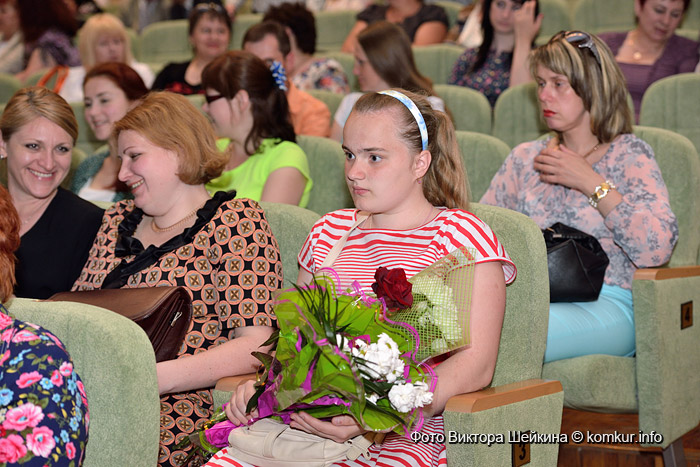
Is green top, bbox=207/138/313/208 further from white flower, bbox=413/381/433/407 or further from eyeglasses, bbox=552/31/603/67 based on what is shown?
white flower, bbox=413/381/433/407

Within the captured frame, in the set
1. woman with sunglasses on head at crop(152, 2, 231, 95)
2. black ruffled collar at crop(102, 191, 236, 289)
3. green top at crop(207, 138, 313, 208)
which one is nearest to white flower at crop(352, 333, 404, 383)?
black ruffled collar at crop(102, 191, 236, 289)

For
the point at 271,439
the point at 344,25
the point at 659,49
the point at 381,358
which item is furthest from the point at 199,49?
the point at 381,358

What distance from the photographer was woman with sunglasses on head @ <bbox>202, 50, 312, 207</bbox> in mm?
3180

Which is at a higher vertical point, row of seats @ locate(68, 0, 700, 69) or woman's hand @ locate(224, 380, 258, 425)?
row of seats @ locate(68, 0, 700, 69)

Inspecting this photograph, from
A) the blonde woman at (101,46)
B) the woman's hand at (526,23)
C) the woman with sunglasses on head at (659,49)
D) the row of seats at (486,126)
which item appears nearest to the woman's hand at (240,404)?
the row of seats at (486,126)

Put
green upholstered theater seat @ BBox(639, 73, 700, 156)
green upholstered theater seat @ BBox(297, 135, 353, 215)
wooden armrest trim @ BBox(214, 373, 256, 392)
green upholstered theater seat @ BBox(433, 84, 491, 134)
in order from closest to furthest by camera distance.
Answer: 1. wooden armrest trim @ BBox(214, 373, 256, 392)
2. green upholstered theater seat @ BBox(297, 135, 353, 215)
3. green upholstered theater seat @ BBox(639, 73, 700, 156)
4. green upholstered theater seat @ BBox(433, 84, 491, 134)

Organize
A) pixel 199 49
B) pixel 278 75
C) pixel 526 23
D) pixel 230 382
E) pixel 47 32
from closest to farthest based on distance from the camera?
pixel 230 382
pixel 278 75
pixel 526 23
pixel 199 49
pixel 47 32

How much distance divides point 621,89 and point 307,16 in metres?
2.65

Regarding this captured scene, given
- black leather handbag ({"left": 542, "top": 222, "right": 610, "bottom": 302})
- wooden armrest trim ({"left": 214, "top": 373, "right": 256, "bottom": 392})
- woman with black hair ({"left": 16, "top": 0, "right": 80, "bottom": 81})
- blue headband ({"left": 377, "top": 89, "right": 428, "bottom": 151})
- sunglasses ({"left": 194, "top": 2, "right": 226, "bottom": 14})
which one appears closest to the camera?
wooden armrest trim ({"left": 214, "top": 373, "right": 256, "bottom": 392})

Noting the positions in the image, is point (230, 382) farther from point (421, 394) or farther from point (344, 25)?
point (344, 25)

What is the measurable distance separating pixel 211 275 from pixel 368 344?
0.75 meters

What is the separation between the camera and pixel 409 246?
1988 mm

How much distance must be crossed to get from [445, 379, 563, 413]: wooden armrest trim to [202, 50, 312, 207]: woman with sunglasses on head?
1.46 m

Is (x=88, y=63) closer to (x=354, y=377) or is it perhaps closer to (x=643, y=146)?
(x=643, y=146)
